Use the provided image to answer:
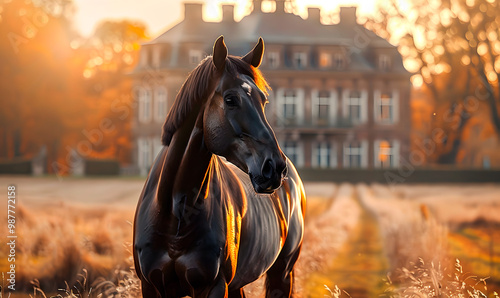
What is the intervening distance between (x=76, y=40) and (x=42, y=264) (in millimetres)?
26575

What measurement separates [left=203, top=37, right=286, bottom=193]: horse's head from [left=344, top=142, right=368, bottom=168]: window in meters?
33.3

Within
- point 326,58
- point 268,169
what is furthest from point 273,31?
point 268,169

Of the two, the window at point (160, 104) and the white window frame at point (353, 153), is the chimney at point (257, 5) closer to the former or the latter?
the window at point (160, 104)

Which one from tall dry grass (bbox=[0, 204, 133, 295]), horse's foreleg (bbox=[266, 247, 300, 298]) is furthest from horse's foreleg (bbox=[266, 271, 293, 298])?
tall dry grass (bbox=[0, 204, 133, 295])

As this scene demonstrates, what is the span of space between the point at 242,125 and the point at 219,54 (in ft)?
1.29

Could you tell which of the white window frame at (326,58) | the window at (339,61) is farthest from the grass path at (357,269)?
the window at (339,61)

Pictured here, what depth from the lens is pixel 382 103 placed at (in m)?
37.0

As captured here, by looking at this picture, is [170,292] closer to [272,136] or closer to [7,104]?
[272,136]

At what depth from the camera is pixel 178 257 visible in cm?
337

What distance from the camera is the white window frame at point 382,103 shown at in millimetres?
36656

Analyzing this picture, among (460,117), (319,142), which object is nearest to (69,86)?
(319,142)

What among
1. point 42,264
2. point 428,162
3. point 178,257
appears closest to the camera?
point 178,257

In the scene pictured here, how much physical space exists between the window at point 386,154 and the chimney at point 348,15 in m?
7.58

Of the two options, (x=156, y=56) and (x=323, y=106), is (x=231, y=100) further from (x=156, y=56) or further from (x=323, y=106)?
(x=323, y=106)
